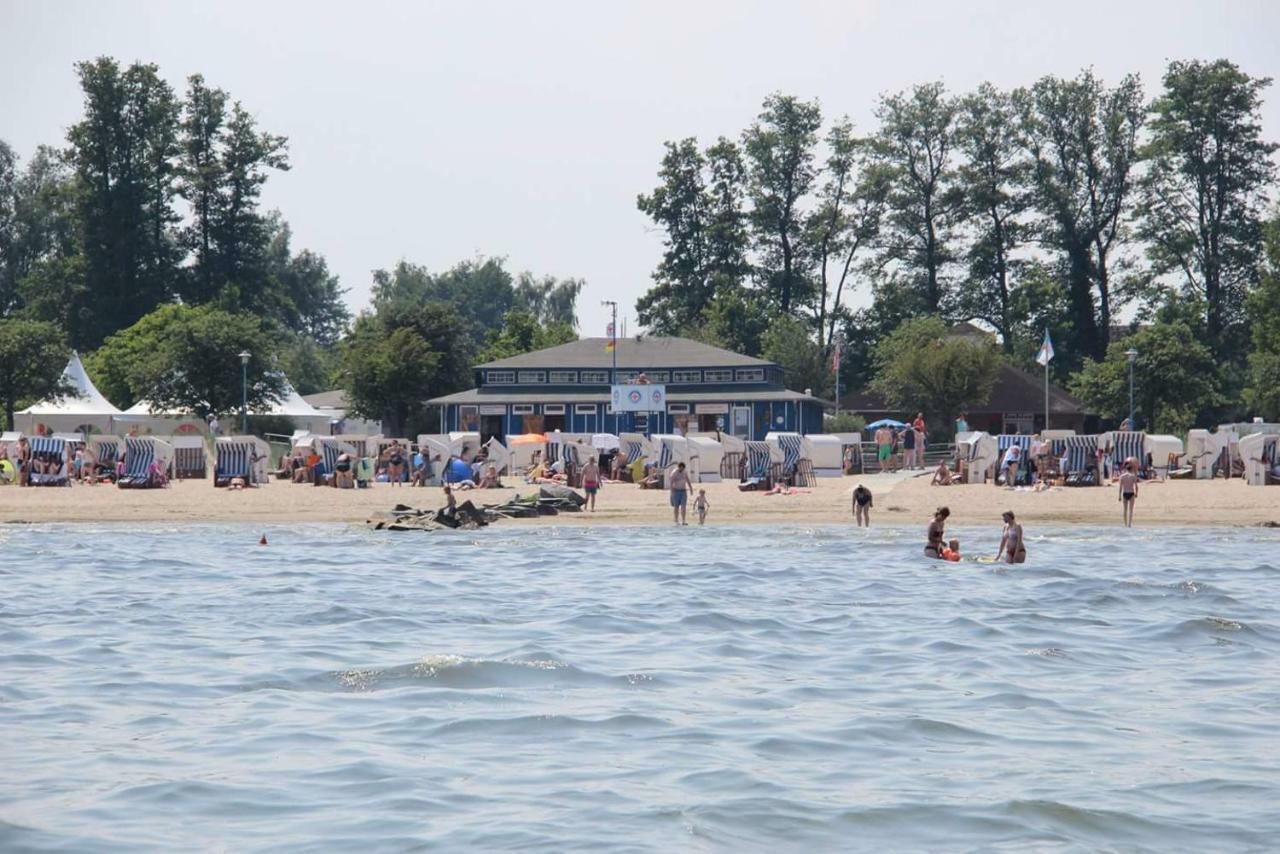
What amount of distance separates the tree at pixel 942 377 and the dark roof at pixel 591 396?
4578mm

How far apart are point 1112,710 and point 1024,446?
2497 cm

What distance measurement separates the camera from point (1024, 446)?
38062mm

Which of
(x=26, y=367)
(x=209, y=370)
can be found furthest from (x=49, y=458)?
(x=209, y=370)

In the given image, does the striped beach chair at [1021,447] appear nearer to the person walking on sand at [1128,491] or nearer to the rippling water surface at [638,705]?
the person walking on sand at [1128,491]

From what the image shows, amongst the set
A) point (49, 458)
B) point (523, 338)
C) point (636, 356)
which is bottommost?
point (49, 458)

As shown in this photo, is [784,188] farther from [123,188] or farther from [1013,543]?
[1013,543]

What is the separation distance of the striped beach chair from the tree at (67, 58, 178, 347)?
49.3 metres

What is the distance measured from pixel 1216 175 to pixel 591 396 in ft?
88.5

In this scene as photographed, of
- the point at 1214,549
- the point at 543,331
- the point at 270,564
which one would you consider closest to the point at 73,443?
the point at 270,564

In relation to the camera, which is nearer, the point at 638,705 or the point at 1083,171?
the point at 638,705

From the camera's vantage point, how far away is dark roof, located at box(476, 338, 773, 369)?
61.1m

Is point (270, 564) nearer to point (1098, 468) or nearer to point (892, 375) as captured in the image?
point (1098, 468)

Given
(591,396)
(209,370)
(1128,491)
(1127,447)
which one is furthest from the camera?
(591,396)

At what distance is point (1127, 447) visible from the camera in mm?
38594
